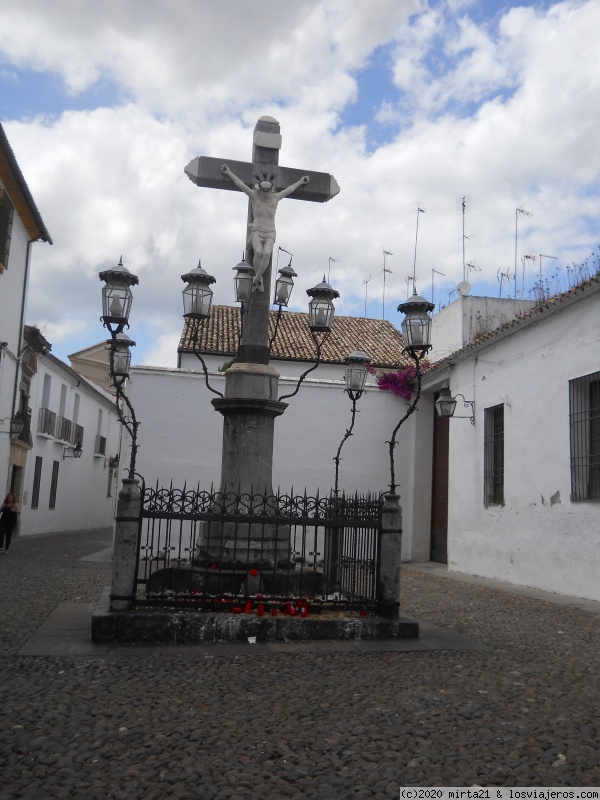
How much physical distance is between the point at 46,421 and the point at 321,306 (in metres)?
19.4

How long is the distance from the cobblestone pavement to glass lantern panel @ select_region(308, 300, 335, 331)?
3.57m

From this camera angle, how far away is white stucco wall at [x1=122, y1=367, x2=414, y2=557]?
1595cm

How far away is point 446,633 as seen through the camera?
668 centimetres

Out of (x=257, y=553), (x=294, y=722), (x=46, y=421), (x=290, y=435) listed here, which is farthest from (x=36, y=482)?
(x=294, y=722)

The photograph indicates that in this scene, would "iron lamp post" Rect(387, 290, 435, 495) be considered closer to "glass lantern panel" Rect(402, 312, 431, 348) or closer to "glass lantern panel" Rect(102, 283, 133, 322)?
"glass lantern panel" Rect(402, 312, 431, 348)

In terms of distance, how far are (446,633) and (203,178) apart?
5.12 m

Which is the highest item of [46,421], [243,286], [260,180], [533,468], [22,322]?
[22,322]

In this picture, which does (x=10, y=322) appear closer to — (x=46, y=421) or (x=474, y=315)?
(x=46, y=421)

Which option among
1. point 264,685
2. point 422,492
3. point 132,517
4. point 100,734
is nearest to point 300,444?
point 422,492

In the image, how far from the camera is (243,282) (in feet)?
24.3

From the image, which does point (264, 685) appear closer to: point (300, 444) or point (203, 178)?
point (203, 178)

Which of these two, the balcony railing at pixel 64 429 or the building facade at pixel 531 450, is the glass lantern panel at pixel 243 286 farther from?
the balcony railing at pixel 64 429

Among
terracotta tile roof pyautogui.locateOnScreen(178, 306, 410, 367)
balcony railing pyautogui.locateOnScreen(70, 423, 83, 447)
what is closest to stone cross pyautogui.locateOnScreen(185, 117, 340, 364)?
terracotta tile roof pyautogui.locateOnScreen(178, 306, 410, 367)

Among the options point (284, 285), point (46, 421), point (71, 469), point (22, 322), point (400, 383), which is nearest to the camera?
point (284, 285)
